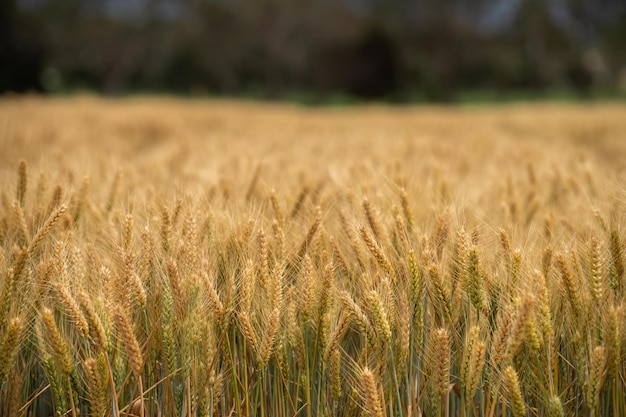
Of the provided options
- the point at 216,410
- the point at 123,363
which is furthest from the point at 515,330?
the point at 123,363

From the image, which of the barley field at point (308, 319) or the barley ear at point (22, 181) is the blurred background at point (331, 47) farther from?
the barley field at point (308, 319)

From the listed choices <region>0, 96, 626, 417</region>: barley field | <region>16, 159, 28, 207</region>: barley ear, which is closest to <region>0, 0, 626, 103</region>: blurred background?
<region>16, 159, 28, 207</region>: barley ear

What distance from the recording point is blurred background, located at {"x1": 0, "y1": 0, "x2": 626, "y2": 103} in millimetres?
31359

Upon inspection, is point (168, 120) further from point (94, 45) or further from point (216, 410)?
point (94, 45)

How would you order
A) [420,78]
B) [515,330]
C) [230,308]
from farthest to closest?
[420,78], [230,308], [515,330]

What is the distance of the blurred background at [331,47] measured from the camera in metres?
31.4

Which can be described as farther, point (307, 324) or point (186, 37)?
point (186, 37)

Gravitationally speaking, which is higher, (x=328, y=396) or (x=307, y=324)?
(x=307, y=324)

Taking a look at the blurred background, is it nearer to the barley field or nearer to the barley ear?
the barley ear

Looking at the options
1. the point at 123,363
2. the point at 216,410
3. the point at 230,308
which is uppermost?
the point at 230,308

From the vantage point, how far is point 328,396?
1342 millimetres

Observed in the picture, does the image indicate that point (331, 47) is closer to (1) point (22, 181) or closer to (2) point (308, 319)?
(1) point (22, 181)

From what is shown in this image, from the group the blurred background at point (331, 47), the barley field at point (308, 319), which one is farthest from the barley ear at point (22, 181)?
the blurred background at point (331, 47)

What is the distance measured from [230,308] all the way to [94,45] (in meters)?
33.8
